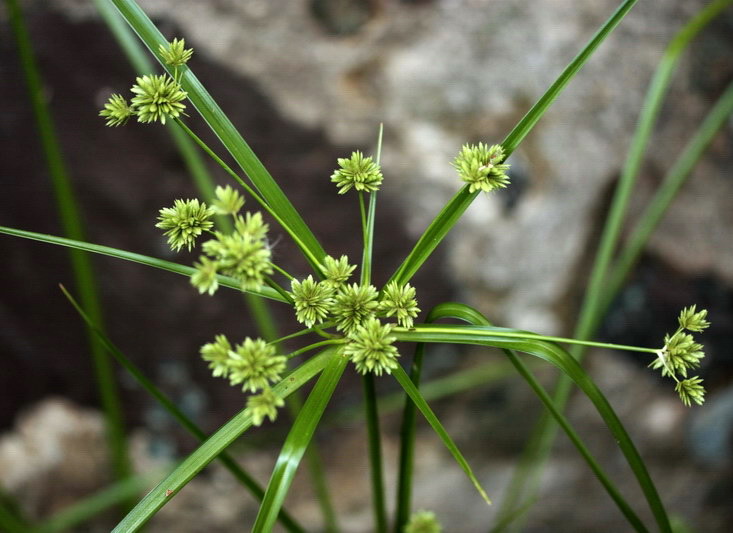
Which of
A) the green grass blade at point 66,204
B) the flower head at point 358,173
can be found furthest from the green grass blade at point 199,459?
the green grass blade at point 66,204

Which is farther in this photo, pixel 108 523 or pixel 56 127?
pixel 108 523

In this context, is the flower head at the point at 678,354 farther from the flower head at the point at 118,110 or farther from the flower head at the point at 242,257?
the flower head at the point at 118,110

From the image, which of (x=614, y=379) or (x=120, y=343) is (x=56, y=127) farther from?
(x=614, y=379)

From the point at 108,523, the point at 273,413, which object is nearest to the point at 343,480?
the point at 108,523

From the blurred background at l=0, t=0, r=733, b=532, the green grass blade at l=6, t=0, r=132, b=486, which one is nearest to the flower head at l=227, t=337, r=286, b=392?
the green grass blade at l=6, t=0, r=132, b=486

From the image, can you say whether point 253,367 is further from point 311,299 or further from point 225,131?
point 225,131

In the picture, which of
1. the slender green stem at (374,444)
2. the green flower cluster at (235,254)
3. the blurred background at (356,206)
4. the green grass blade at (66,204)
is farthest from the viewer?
the blurred background at (356,206)
